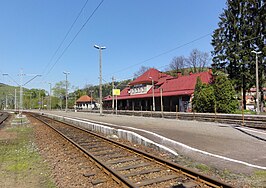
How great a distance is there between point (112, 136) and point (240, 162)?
7825 millimetres

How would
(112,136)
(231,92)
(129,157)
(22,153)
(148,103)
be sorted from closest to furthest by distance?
(129,157) < (22,153) < (112,136) < (231,92) < (148,103)

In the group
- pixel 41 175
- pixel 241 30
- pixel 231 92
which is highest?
pixel 241 30

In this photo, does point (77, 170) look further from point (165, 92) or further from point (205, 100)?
point (165, 92)

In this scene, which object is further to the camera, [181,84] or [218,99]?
[181,84]

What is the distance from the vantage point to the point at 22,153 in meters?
10.3

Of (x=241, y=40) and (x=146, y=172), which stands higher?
(x=241, y=40)

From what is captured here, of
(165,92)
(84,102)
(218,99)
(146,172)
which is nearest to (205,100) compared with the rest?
(218,99)

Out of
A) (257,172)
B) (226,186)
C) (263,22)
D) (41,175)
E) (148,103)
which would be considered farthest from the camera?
(148,103)

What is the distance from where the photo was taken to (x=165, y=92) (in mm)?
53094

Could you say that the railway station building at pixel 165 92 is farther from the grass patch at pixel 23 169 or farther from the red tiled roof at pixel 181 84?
the grass patch at pixel 23 169

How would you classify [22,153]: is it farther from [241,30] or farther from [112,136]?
[241,30]

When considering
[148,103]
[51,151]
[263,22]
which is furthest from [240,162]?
[148,103]

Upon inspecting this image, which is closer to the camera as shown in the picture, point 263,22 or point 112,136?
point 112,136

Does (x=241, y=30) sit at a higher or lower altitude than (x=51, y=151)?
higher
